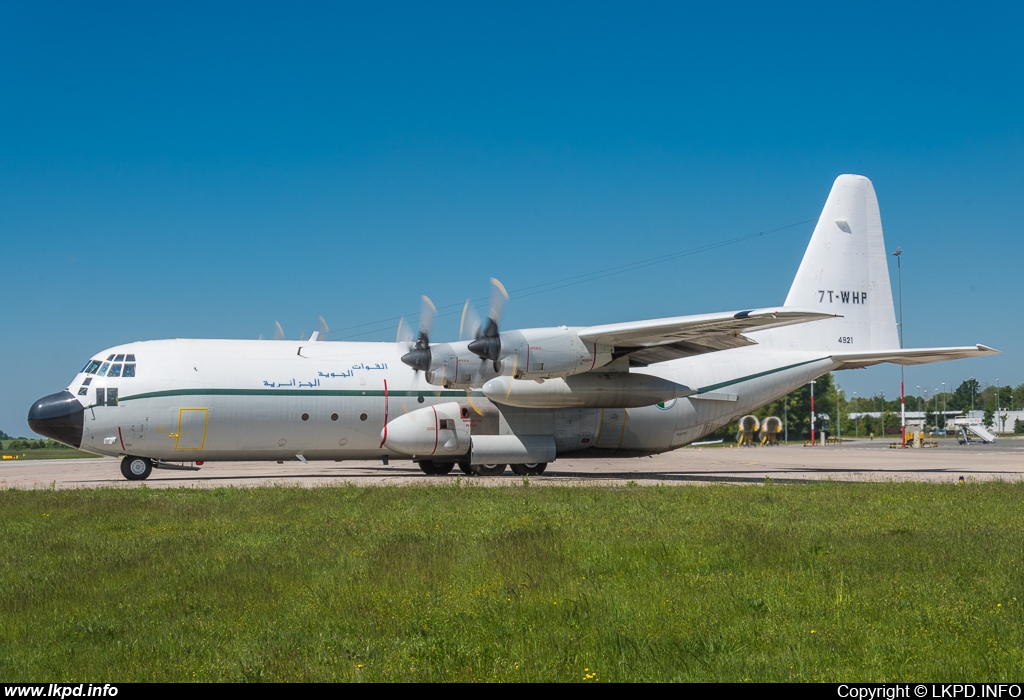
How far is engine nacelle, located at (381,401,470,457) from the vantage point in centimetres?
2450

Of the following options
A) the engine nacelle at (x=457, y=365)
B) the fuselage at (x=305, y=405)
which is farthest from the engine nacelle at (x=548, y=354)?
the fuselage at (x=305, y=405)

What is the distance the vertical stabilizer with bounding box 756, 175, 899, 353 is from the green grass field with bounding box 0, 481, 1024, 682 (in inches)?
531

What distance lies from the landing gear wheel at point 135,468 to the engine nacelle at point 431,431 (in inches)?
254

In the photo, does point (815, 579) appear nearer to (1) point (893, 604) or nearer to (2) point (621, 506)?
(1) point (893, 604)

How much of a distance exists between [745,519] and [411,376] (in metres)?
13.2

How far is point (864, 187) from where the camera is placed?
29000 millimetres

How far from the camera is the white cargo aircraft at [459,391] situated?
2255 cm

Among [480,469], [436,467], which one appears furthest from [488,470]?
[436,467]

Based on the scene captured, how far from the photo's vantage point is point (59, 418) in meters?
22.5

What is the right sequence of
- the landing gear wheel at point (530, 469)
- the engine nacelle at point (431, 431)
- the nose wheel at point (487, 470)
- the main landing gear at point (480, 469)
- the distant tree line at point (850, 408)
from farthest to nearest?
the distant tree line at point (850, 408)
the landing gear wheel at point (530, 469)
the main landing gear at point (480, 469)
the nose wheel at point (487, 470)
the engine nacelle at point (431, 431)

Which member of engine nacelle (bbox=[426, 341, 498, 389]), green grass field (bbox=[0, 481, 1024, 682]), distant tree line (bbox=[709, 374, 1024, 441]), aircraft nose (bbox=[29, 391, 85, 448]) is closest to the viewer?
green grass field (bbox=[0, 481, 1024, 682])

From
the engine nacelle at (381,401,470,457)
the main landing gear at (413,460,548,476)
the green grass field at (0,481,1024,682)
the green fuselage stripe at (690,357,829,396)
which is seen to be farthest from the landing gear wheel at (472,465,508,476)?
the green grass field at (0,481,1024,682)

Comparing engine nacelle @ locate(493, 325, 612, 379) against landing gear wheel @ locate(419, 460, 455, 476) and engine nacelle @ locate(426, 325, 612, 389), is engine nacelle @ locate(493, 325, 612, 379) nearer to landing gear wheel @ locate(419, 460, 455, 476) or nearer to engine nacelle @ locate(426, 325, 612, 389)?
engine nacelle @ locate(426, 325, 612, 389)

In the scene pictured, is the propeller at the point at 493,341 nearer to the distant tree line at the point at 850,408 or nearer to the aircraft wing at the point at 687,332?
the aircraft wing at the point at 687,332
